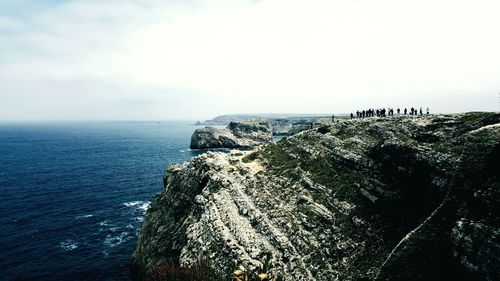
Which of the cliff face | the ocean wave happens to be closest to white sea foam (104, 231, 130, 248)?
the cliff face

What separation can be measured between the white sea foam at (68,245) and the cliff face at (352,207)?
53.4 feet

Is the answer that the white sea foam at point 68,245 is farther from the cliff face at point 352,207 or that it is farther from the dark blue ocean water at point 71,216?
the cliff face at point 352,207

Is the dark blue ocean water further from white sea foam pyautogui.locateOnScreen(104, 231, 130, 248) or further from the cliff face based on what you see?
the cliff face

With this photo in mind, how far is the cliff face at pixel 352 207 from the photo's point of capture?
23952 mm

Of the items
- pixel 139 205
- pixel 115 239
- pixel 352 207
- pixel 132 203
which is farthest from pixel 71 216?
pixel 352 207

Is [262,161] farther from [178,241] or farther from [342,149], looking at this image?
[178,241]

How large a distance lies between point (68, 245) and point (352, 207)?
51986 millimetres

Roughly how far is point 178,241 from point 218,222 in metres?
8.33

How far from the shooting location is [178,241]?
46031 millimetres

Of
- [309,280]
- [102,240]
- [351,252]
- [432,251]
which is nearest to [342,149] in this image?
[351,252]

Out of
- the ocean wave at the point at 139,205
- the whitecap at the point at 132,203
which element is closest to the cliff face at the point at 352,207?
the ocean wave at the point at 139,205

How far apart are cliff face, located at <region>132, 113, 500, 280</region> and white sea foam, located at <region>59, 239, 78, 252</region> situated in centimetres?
1629

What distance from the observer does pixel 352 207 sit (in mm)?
39594

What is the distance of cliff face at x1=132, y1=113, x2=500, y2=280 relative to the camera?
23952 millimetres
